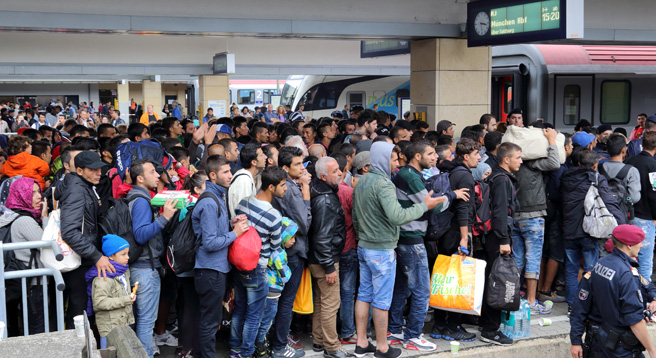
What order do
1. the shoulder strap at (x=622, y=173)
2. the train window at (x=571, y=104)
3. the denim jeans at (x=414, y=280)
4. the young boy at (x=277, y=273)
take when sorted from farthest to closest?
the train window at (x=571, y=104)
the shoulder strap at (x=622, y=173)
the denim jeans at (x=414, y=280)
the young boy at (x=277, y=273)

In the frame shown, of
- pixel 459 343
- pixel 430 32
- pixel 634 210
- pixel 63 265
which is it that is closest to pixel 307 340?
pixel 459 343

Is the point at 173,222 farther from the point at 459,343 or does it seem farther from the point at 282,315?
the point at 459,343

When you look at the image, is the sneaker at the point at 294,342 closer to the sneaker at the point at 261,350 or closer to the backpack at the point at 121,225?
the sneaker at the point at 261,350

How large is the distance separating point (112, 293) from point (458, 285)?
3219 mm

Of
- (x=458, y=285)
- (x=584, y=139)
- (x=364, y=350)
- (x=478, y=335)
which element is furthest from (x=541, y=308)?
(x=584, y=139)

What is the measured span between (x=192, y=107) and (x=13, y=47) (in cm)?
2640

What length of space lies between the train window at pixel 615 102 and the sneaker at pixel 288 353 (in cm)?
1336

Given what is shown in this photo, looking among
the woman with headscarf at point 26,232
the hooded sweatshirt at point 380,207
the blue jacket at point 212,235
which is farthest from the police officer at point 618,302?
the woman with headscarf at point 26,232

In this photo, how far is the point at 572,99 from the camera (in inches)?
661

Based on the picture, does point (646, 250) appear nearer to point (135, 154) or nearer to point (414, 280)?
point (414, 280)

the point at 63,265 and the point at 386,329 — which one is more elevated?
the point at 63,265

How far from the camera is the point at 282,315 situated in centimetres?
641

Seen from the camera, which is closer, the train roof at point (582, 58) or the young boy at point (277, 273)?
the young boy at point (277, 273)

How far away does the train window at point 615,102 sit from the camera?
17312mm
